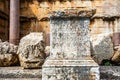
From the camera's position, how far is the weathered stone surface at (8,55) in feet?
25.5

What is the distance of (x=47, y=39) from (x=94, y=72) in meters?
4.24

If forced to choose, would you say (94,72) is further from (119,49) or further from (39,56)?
(119,49)

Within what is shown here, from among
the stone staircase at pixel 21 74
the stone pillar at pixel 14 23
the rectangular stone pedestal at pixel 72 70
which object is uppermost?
the stone pillar at pixel 14 23

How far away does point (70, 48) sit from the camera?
20.6ft

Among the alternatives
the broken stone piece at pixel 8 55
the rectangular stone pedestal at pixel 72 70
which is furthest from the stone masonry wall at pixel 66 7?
the rectangular stone pedestal at pixel 72 70

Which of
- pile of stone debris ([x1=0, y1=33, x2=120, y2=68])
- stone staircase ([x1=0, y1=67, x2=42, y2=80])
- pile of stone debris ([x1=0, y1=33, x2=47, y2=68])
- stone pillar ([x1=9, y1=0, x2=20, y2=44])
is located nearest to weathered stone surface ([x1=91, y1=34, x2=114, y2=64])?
pile of stone debris ([x1=0, y1=33, x2=120, y2=68])

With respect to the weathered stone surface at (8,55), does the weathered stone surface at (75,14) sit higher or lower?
higher

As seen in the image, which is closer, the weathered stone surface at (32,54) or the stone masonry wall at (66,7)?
the weathered stone surface at (32,54)

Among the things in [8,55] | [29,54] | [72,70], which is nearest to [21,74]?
[29,54]

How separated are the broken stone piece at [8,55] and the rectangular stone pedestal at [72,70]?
1870 mm

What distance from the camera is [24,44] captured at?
7410 millimetres

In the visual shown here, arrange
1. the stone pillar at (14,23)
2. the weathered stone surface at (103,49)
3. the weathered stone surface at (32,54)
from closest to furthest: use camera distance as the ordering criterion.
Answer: the weathered stone surface at (32,54) → the weathered stone surface at (103,49) → the stone pillar at (14,23)

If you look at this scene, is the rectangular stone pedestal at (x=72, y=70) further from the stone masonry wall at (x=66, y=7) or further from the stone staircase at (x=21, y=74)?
the stone masonry wall at (x=66, y=7)

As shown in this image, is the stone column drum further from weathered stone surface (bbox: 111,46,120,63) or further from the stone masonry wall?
the stone masonry wall
